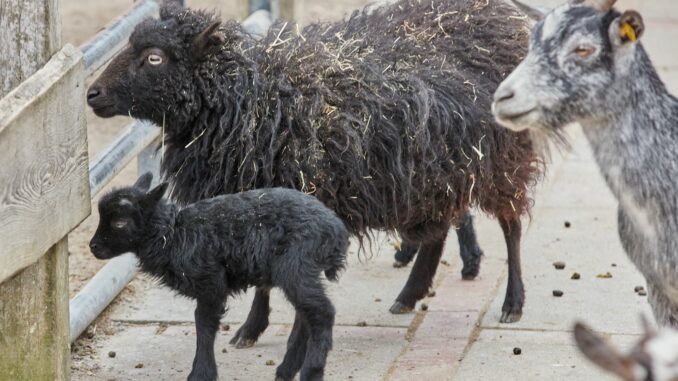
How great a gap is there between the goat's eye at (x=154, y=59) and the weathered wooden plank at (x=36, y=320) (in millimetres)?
1030

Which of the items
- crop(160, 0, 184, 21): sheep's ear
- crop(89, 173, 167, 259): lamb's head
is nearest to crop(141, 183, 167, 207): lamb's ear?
crop(89, 173, 167, 259): lamb's head

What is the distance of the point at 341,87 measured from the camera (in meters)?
5.75

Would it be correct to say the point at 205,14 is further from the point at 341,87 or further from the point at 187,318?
the point at 187,318

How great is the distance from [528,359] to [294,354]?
3.90 feet

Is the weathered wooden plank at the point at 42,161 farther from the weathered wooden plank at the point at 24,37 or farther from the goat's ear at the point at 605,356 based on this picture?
the goat's ear at the point at 605,356

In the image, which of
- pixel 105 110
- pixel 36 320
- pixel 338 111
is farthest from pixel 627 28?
pixel 36 320

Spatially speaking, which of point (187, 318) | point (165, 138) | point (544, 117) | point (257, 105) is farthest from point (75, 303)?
point (544, 117)

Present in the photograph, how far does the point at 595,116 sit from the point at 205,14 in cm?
213

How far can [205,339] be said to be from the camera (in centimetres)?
520

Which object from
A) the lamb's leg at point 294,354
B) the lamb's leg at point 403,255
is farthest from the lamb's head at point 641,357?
the lamb's leg at point 403,255

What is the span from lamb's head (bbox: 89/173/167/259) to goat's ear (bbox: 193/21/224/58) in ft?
2.52

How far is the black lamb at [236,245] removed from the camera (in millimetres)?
4949

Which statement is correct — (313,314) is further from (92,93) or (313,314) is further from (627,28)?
(627,28)

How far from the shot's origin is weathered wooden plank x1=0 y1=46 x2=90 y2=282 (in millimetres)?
4391
